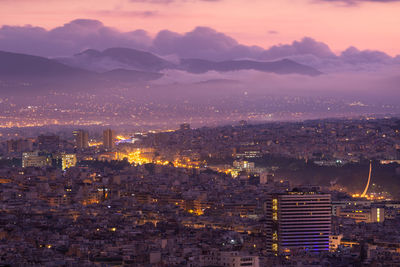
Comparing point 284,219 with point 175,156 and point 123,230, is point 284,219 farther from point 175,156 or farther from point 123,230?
point 175,156

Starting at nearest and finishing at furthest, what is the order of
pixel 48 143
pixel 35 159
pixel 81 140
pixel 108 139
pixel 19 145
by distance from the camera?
pixel 35 159 → pixel 19 145 → pixel 48 143 → pixel 108 139 → pixel 81 140

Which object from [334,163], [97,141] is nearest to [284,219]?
[334,163]

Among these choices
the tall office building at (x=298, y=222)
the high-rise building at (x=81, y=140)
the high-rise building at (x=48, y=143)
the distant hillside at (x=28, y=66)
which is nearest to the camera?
the tall office building at (x=298, y=222)

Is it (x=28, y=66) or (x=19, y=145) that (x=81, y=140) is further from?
(x=28, y=66)

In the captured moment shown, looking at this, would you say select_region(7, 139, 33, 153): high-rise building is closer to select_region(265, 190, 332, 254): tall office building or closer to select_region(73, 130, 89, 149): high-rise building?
select_region(73, 130, 89, 149): high-rise building

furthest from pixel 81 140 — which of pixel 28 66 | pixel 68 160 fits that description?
pixel 28 66

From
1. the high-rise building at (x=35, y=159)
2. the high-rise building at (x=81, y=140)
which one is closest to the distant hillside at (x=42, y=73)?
the high-rise building at (x=81, y=140)

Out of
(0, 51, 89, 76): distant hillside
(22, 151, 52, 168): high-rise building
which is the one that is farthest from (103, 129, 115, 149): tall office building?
(0, 51, 89, 76): distant hillside

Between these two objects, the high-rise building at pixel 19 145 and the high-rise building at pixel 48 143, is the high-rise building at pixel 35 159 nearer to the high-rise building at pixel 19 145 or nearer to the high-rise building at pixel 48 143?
the high-rise building at pixel 48 143
